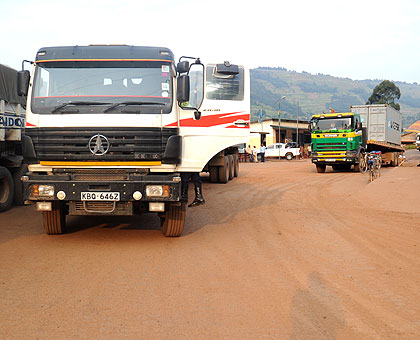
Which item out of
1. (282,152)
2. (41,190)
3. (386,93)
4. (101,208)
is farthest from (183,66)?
(386,93)

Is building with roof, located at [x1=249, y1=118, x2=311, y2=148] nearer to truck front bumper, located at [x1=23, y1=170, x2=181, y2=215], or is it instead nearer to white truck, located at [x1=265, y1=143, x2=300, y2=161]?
white truck, located at [x1=265, y1=143, x2=300, y2=161]

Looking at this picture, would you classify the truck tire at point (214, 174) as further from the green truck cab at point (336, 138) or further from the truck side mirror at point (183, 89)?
the truck side mirror at point (183, 89)

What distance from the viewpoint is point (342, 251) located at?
266 inches

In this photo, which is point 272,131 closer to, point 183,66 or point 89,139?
point 183,66

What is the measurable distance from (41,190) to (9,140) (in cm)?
484

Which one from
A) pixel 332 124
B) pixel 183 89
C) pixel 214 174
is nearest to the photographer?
pixel 183 89

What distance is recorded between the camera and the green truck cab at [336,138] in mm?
22366

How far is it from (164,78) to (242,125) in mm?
3495

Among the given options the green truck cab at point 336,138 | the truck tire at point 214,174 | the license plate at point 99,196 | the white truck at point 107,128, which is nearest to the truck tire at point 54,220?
the white truck at point 107,128

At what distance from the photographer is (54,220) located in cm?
753

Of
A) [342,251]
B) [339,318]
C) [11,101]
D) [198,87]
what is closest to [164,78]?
[198,87]

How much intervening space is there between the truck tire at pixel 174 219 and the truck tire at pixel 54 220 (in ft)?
5.69

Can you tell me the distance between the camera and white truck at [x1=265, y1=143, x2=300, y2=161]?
47719mm

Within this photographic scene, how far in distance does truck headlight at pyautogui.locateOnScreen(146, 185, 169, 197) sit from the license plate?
1.48 ft
